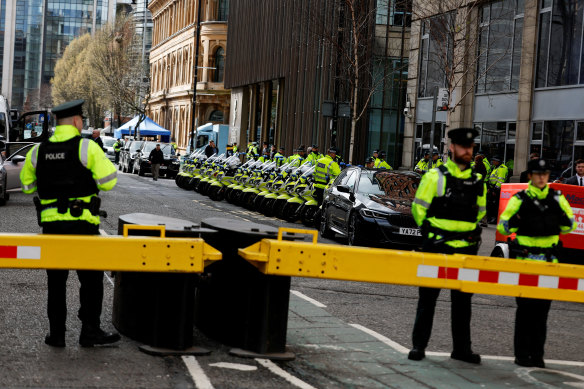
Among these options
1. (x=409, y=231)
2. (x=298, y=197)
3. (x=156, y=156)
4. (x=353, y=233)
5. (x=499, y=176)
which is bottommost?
(x=353, y=233)

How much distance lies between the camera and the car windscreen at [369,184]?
1738 centimetres

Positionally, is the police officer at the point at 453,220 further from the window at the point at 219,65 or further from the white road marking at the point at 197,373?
the window at the point at 219,65

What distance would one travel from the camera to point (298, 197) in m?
22.6

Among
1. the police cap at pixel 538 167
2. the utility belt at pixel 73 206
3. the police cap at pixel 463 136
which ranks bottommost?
the utility belt at pixel 73 206

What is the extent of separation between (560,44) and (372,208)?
11.0 metres

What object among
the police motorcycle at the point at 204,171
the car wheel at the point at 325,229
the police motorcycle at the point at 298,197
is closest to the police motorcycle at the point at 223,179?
the police motorcycle at the point at 204,171

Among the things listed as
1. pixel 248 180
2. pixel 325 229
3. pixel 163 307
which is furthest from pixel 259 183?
pixel 163 307

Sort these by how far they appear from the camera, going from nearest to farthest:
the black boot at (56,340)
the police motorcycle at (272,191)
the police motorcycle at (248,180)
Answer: the black boot at (56,340)
the police motorcycle at (272,191)
the police motorcycle at (248,180)

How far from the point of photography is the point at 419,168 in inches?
1101

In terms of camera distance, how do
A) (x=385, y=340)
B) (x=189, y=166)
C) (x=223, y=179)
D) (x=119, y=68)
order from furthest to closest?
1. (x=119, y=68)
2. (x=189, y=166)
3. (x=223, y=179)
4. (x=385, y=340)

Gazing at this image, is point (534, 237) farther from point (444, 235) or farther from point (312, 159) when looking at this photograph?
point (312, 159)

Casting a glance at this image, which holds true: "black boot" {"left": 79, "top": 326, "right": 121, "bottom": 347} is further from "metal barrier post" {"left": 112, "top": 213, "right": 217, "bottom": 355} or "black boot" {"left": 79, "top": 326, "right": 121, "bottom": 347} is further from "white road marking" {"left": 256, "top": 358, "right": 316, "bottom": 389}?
"white road marking" {"left": 256, "top": 358, "right": 316, "bottom": 389}

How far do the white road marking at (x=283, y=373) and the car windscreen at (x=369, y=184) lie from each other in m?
10.3

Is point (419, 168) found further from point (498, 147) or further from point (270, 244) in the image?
point (270, 244)
